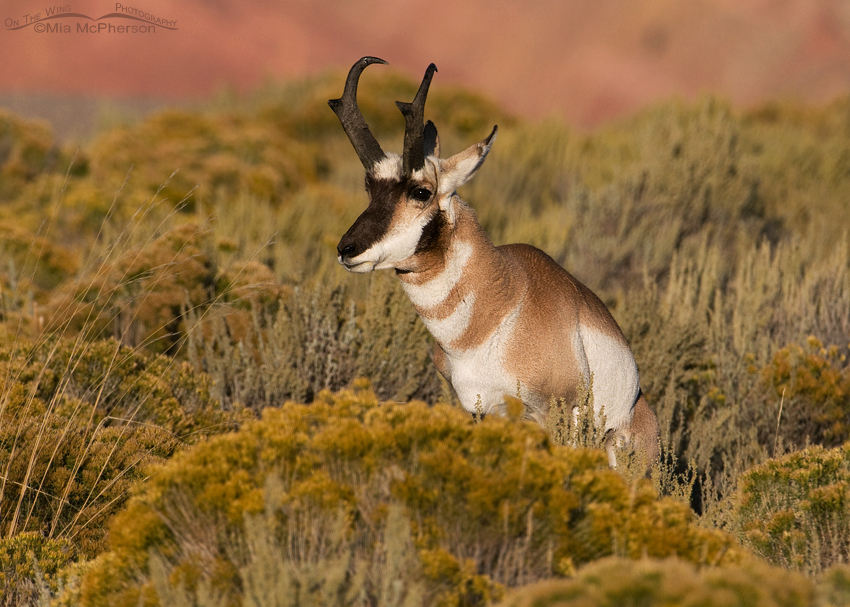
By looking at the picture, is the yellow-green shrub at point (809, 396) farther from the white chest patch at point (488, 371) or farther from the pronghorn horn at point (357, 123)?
the pronghorn horn at point (357, 123)

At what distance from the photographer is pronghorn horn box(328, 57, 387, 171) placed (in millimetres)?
3869

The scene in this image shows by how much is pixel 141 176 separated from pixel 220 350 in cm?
756

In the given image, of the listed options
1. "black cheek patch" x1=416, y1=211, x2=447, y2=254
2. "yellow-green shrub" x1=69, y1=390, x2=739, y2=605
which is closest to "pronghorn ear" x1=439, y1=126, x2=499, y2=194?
"black cheek patch" x1=416, y1=211, x2=447, y2=254

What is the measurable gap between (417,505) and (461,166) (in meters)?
1.98

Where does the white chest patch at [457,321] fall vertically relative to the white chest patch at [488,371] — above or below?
above

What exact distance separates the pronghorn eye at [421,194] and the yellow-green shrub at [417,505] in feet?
4.68

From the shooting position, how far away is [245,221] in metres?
9.58

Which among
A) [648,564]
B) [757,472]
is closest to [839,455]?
[757,472]

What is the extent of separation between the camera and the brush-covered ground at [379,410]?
7.44ft

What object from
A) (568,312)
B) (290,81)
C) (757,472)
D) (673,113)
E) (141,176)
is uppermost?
(290,81)

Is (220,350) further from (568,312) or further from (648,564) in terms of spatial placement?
(648,564)

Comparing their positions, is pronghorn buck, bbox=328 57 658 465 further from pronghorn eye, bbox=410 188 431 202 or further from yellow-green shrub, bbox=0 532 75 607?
yellow-green shrub, bbox=0 532 75 607

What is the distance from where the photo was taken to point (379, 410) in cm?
259

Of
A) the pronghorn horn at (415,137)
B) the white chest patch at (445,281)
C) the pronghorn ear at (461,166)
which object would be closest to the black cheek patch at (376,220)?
the pronghorn horn at (415,137)
